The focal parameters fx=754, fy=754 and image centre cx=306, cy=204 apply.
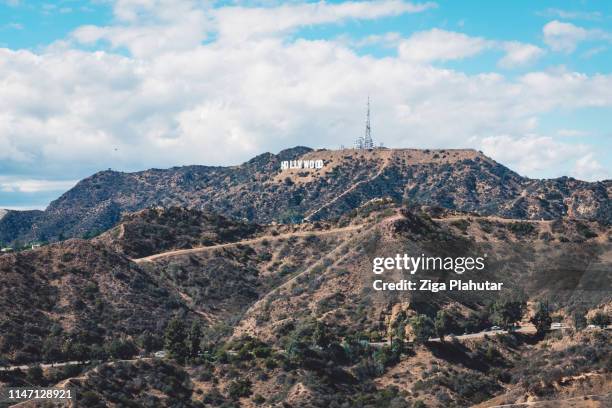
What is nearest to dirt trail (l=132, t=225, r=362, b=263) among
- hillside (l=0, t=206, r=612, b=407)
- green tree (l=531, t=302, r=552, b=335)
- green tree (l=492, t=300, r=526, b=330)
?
hillside (l=0, t=206, r=612, b=407)

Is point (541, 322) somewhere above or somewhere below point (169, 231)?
below

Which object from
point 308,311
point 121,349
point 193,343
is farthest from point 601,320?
point 121,349

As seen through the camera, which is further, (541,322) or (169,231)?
(169,231)

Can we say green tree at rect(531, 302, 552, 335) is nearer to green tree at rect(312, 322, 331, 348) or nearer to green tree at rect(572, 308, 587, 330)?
green tree at rect(572, 308, 587, 330)

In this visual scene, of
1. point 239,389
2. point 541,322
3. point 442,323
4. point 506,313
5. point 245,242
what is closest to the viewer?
point 239,389

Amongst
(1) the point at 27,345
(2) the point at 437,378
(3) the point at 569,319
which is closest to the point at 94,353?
(1) the point at 27,345

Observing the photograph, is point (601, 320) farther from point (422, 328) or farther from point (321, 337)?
point (321, 337)

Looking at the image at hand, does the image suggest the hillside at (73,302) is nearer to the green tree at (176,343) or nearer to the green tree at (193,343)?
the green tree at (176,343)
